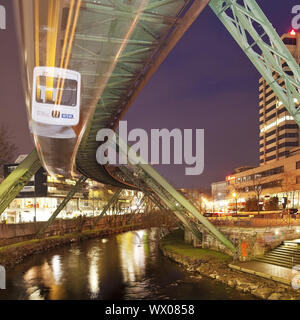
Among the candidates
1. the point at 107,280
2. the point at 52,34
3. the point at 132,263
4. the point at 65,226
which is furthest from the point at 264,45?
the point at 65,226

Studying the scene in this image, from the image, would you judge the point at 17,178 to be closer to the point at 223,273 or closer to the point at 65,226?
the point at 223,273

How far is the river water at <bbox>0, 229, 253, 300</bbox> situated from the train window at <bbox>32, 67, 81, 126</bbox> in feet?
35.1

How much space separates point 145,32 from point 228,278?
1498 centimetres

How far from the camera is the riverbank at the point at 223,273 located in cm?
1703

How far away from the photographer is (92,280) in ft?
77.9

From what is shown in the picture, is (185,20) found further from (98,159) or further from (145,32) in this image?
(98,159)

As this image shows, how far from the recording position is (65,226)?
5616 cm

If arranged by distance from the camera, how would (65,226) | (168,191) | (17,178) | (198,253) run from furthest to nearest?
1. (65,226)
2. (198,253)
3. (168,191)
4. (17,178)

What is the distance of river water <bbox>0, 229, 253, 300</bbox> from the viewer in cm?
1953

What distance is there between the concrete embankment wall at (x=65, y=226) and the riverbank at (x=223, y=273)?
56.9ft

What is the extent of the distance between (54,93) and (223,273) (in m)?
15.2

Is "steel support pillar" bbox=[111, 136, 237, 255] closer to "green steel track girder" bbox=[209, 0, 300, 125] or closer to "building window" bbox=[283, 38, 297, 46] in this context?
"green steel track girder" bbox=[209, 0, 300, 125]

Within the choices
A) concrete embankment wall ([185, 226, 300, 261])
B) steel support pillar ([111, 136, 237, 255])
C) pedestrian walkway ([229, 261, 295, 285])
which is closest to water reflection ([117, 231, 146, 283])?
steel support pillar ([111, 136, 237, 255])
